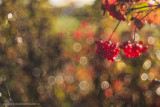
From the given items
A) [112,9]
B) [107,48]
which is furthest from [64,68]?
[112,9]

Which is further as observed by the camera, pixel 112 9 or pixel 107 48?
pixel 107 48

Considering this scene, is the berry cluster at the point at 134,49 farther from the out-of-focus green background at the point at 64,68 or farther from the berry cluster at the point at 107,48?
the out-of-focus green background at the point at 64,68

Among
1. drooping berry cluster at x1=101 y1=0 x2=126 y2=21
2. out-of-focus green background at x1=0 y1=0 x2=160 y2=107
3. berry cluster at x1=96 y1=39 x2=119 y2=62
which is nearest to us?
drooping berry cluster at x1=101 y1=0 x2=126 y2=21

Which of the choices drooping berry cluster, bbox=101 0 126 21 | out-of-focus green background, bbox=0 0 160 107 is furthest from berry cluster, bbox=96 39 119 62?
out-of-focus green background, bbox=0 0 160 107

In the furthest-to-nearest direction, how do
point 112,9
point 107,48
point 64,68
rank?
point 64,68
point 107,48
point 112,9

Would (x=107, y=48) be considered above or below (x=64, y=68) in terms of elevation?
above

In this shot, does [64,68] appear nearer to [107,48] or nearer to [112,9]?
[107,48]

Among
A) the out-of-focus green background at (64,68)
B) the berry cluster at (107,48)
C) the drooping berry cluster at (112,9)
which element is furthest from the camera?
the out-of-focus green background at (64,68)

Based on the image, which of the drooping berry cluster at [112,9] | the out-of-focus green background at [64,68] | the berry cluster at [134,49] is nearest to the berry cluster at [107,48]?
the berry cluster at [134,49]

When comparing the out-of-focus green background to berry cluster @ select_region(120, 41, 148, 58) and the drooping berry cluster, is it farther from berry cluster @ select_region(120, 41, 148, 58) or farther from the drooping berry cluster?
the drooping berry cluster

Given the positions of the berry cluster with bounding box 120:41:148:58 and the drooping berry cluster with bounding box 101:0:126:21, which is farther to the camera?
the berry cluster with bounding box 120:41:148:58
